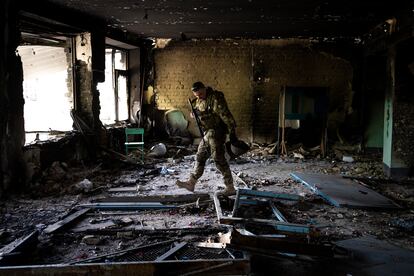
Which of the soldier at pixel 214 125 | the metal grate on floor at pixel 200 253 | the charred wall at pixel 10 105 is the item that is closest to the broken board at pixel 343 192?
the soldier at pixel 214 125

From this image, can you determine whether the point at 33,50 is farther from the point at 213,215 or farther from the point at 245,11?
the point at 213,215

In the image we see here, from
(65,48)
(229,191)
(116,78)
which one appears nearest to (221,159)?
(229,191)

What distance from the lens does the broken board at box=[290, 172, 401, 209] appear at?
5.15 meters

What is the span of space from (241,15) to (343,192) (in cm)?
392

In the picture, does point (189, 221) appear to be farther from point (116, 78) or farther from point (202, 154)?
point (116, 78)

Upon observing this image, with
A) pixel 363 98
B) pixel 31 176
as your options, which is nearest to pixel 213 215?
pixel 31 176

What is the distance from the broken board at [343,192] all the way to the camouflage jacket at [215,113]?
183 cm

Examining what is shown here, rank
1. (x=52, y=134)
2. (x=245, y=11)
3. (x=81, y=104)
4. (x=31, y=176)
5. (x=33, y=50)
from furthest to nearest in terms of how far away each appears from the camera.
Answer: (x=33, y=50), (x=81, y=104), (x=52, y=134), (x=245, y=11), (x=31, y=176)

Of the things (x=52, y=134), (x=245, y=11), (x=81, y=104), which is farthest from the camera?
(x=81, y=104)

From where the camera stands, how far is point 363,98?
10102 millimetres

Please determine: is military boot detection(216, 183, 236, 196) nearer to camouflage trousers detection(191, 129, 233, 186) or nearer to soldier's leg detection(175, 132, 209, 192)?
camouflage trousers detection(191, 129, 233, 186)

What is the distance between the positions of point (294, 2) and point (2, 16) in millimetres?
4551

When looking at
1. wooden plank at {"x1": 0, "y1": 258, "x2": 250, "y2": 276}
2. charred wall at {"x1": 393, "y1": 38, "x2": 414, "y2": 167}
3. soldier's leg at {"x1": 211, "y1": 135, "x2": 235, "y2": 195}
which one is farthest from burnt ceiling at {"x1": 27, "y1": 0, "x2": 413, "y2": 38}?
wooden plank at {"x1": 0, "y1": 258, "x2": 250, "y2": 276}

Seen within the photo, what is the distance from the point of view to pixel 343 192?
573 centimetres
